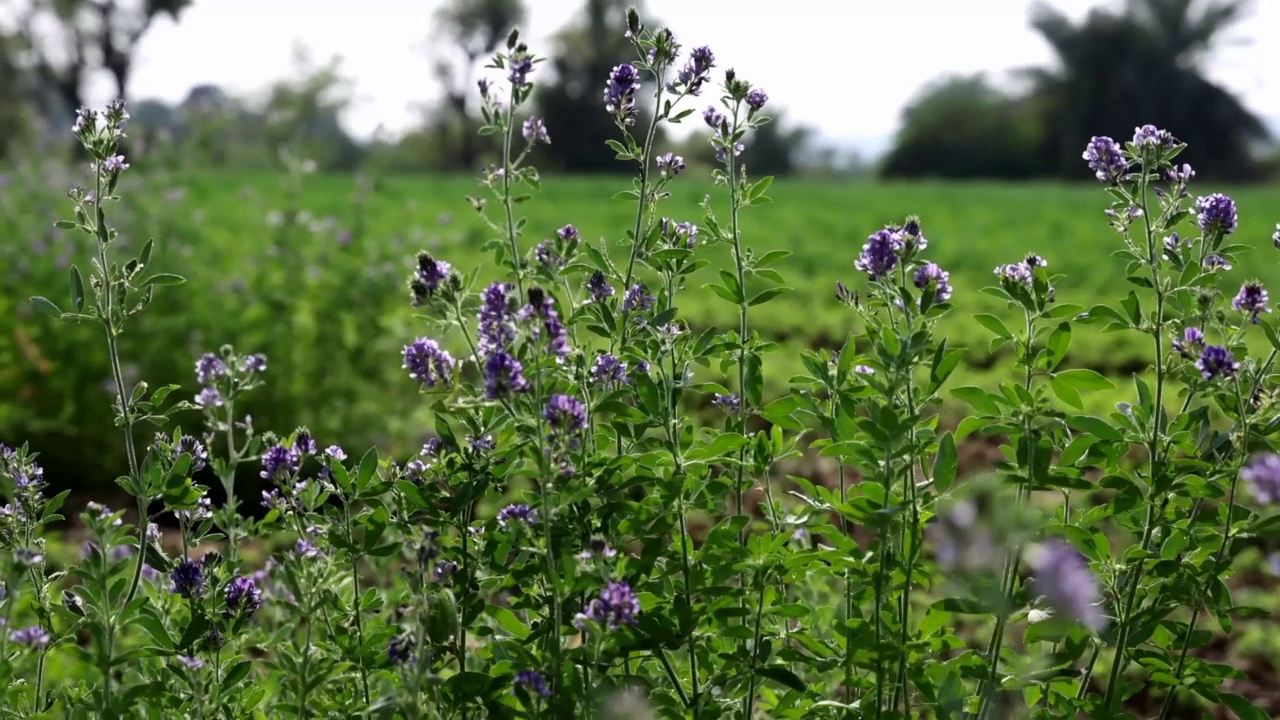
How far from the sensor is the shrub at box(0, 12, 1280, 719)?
5.56ft

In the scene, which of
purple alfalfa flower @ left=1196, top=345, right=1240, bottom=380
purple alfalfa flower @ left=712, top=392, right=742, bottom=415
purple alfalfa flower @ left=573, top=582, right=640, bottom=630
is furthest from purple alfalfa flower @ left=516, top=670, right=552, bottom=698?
purple alfalfa flower @ left=1196, top=345, right=1240, bottom=380

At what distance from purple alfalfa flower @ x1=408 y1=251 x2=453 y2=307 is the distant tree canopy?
58.4m

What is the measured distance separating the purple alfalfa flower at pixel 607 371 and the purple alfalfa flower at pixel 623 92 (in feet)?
1.40

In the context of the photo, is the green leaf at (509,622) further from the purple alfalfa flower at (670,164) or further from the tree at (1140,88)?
the tree at (1140,88)

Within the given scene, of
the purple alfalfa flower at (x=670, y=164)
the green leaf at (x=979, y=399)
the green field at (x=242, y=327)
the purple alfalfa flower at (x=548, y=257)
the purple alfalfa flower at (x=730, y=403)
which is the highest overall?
the purple alfalfa flower at (x=670, y=164)

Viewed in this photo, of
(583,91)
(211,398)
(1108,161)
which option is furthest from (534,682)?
(583,91)

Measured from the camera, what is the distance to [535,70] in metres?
1.82

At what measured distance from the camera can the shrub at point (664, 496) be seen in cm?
169

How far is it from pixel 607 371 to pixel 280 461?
554mm

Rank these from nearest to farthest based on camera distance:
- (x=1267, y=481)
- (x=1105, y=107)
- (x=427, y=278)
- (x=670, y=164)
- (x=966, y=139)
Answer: (x=1267, y=481) → (x=427, y=278) → (x=670, y=164) → (x=1105, y=107) → (x=966, y=139)

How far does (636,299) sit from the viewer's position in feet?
6.07

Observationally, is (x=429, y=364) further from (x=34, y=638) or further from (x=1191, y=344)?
(x=1191, y=344)

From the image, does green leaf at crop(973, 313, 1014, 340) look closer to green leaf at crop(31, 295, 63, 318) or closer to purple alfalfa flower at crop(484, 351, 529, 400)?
purple alfalfa flower at crop(484, 351, 529, 400)

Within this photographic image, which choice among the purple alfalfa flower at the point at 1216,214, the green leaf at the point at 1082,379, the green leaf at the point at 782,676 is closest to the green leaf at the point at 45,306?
the green leaf at the point at 782,676
